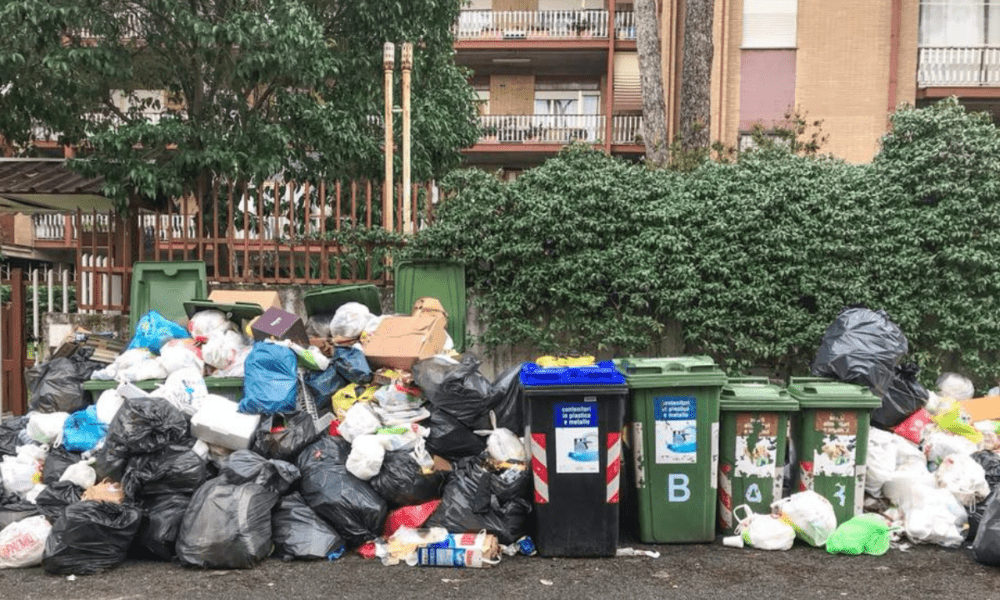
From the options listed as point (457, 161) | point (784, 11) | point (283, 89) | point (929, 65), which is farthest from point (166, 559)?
point (929, 65)

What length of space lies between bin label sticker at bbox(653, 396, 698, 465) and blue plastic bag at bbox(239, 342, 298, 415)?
2.41m

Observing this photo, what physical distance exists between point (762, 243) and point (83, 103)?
658 centimetres

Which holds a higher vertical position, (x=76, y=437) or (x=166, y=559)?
A: (x=76, y=437)

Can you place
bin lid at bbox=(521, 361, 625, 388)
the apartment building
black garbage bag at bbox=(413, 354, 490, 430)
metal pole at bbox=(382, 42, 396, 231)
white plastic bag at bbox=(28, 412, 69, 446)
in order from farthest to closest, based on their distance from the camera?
the apartment building < metal pole at bbox=(382, 42, 396, 231) < white plastic bag at bbox=(28, 412, 69, 446) < black garbage bag at bbox=(413, 354, 490, 430) < bin lid at bbox=(521, 361, 625, 388)

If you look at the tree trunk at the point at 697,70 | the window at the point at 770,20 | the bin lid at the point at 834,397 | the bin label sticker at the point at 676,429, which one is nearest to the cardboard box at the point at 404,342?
the bin label sticker at the point at 676,429

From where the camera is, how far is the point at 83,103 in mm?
8164

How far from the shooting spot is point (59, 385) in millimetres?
5992

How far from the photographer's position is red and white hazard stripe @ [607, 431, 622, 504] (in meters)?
4.94

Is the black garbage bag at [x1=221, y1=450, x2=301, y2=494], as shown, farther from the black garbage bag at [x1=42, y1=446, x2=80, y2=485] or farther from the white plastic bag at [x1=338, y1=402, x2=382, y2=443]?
the black garbage bag at [x1=42, y1=446, x2=80, y2=485]

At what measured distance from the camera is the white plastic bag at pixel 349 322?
21.3ft

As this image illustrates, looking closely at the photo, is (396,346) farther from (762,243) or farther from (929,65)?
(929,65)

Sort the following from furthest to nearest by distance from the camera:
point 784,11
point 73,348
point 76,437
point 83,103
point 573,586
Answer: point 784,11 → point 83,103 → point 73,348 → point 76,437 → point 573,586

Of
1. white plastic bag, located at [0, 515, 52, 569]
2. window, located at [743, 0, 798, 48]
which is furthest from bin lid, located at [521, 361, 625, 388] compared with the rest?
window, located at [743, 0, 798, 48]

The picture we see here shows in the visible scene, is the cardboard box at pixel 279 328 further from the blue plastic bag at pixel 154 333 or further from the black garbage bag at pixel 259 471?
the black garbage bag at pixel 259 471
